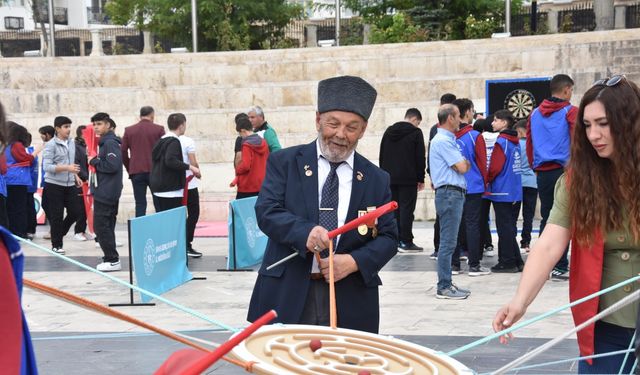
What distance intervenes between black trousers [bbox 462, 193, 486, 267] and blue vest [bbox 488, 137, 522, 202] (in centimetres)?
31

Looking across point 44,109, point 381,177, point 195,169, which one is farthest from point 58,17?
point 381,177

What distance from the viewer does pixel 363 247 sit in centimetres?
397

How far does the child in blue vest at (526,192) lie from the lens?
11508 mm

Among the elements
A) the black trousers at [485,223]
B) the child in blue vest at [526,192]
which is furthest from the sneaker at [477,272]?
the child in blue vest at [526,192]

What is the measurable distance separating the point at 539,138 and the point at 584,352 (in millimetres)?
6181

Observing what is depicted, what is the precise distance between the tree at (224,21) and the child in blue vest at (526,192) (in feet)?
53.2

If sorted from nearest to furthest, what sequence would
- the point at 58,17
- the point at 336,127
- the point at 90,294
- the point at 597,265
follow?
the point at 597,265
the point at 336,127
the point at 90,294
the point at 58,17

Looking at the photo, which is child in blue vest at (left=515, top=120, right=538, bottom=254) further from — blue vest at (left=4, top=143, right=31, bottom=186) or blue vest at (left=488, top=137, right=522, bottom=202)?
blue vest at (left=4, top=143, right=31, bottom=186)

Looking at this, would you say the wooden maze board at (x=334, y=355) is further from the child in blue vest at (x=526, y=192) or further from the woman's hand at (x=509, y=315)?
the child in blue vest at (x=526, y=192)

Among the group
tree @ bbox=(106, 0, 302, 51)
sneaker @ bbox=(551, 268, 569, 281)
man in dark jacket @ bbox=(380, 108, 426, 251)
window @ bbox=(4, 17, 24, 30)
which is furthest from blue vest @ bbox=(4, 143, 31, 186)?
window @ bbox=(4, 17, 24, 30)

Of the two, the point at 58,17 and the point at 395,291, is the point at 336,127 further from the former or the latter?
the point at 58,17

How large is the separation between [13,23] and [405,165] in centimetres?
5149

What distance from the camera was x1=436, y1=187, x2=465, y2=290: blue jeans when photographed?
8.95 m

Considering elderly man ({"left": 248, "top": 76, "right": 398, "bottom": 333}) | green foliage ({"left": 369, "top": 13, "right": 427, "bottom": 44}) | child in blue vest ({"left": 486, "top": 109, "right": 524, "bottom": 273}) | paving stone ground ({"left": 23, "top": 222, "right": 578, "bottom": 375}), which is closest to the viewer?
elderly man ({"left": 248, "top": 76, "right": 398, "bottom": 333})
